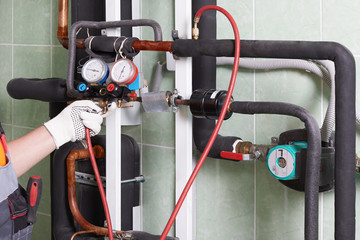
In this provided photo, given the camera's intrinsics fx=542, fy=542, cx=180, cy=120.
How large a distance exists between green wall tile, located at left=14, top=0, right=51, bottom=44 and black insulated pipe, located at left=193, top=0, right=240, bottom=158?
90cm

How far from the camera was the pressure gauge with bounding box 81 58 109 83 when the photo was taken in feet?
5.01

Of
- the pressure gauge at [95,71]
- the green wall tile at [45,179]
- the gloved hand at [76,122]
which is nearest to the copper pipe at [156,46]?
the pressure gauge at [95,71]

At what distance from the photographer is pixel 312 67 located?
1445mm

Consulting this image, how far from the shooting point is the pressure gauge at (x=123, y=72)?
1476 millimetres

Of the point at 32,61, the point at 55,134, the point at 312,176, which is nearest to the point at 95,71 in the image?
the point at 55,134

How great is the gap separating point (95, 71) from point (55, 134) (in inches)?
8.7

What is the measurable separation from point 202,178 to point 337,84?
65 centimetres

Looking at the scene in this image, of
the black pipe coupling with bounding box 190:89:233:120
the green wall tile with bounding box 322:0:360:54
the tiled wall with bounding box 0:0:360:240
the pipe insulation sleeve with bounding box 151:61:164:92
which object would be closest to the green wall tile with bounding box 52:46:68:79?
the tiled wall with bounding box 0:0:360:240

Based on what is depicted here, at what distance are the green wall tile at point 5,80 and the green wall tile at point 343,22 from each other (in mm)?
1516

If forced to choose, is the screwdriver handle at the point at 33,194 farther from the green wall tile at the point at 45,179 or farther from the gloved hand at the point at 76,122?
the green wall tile at the point at 45,179

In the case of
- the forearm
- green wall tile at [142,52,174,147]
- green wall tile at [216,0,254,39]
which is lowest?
the forearm

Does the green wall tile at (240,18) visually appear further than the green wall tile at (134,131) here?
No

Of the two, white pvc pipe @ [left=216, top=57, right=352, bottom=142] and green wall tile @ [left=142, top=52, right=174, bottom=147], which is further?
green wall tile @ [left=142, top=52, right=174, bottom=147]

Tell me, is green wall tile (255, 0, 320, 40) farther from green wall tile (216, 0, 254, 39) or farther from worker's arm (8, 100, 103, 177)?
worker's arm (8, 100, 103, 177)
